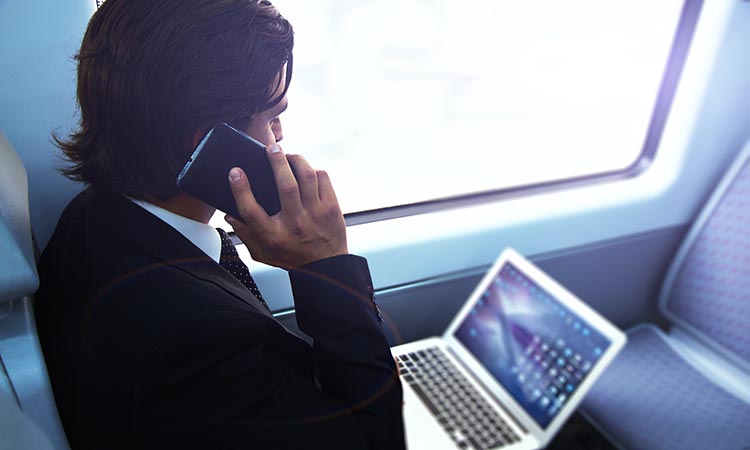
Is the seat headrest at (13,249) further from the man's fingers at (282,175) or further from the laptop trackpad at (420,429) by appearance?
the laptop trackpad at (420,429)

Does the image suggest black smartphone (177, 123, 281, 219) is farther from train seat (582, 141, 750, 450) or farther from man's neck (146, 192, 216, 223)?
train seat (582, 141, 750, 450)

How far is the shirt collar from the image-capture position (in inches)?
26.9

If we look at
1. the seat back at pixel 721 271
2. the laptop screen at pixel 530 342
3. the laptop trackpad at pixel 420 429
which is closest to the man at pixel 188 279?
the laptop trackpad at pixel 420 429

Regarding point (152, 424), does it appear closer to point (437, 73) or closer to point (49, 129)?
point (49, 129)

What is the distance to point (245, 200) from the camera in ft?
2.18

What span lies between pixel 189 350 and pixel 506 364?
0.78 m

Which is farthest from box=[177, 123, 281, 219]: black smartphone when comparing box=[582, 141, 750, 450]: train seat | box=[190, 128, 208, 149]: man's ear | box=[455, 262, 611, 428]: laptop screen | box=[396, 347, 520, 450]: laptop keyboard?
box=[582, 141, 750, 450]: train seat

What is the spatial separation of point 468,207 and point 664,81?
2.11ft

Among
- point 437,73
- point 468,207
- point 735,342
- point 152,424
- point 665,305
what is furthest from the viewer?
point 665,305

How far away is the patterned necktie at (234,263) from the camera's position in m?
0.79

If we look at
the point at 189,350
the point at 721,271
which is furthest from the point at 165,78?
the point at 721,271

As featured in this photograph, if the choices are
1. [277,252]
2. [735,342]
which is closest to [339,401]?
[277,252]

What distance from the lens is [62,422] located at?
591 mm

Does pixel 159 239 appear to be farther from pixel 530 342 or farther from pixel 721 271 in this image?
pixel 721 271
